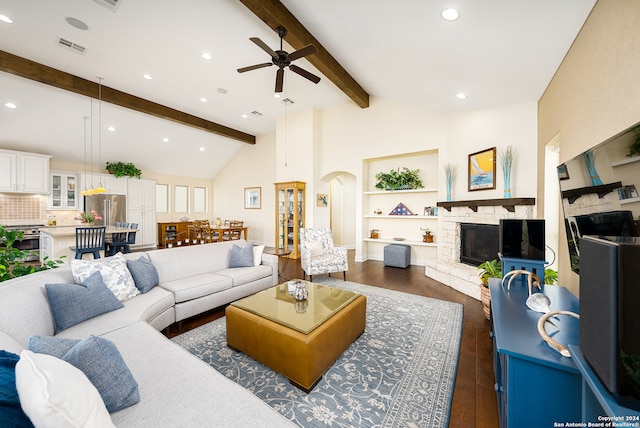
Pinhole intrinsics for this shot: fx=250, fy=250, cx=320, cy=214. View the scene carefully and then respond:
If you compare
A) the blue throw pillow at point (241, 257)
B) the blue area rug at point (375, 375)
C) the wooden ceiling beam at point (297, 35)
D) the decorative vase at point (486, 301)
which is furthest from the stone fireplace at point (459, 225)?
the blue throw pillow at point (241, 257)

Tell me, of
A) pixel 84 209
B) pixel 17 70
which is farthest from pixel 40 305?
pixel 84 209

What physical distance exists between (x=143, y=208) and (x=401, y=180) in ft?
25.3

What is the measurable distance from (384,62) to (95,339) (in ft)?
13.6

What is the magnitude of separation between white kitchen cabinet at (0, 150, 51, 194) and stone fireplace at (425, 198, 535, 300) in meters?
8.99

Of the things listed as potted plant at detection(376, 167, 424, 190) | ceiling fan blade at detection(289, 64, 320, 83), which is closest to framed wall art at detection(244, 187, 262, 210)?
potted plant at detection(376, 167, 424, 190)

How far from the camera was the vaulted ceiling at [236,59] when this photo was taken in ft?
7.91

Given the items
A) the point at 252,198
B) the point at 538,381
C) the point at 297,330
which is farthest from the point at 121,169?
the point at 538,381

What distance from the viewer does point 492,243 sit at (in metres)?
4.01

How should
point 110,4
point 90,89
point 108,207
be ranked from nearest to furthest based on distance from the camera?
point 110,4, point 90,89, point 108,207

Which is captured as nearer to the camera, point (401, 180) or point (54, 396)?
point (54, 396)

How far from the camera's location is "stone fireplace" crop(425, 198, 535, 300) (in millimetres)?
3623

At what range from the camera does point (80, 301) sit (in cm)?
188

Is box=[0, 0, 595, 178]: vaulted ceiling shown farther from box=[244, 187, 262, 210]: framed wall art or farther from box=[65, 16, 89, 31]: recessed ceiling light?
box=[244, 187, 262, 210]: framed wall art

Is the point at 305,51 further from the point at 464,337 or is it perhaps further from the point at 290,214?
the point at 290,214
